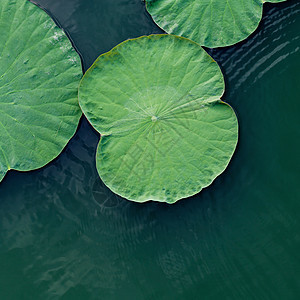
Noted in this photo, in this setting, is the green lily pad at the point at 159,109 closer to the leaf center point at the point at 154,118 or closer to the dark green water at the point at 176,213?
the leaf center point at the point at 154,118

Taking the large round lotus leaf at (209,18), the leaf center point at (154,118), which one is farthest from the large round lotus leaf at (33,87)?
the large round lotus leaf at (209,18)

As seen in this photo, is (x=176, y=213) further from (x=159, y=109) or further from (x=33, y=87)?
(x=33, y=87)

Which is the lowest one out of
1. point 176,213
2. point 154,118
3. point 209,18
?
point 176,213

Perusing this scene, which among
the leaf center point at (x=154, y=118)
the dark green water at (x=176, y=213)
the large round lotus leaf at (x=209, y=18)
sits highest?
the large round lotus leaf at (x=209, y=18)

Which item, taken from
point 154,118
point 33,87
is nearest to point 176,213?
point 154,118

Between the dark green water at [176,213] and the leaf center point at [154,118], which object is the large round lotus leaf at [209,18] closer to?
the dark green water at [176,213]

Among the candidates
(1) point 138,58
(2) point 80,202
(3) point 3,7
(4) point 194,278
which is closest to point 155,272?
(4) point 194,278

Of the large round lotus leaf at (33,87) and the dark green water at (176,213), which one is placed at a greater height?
the large round lotus leaf at (33,87)

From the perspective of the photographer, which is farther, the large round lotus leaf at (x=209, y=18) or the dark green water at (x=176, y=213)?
the dark green water at (x=176, y=213)
